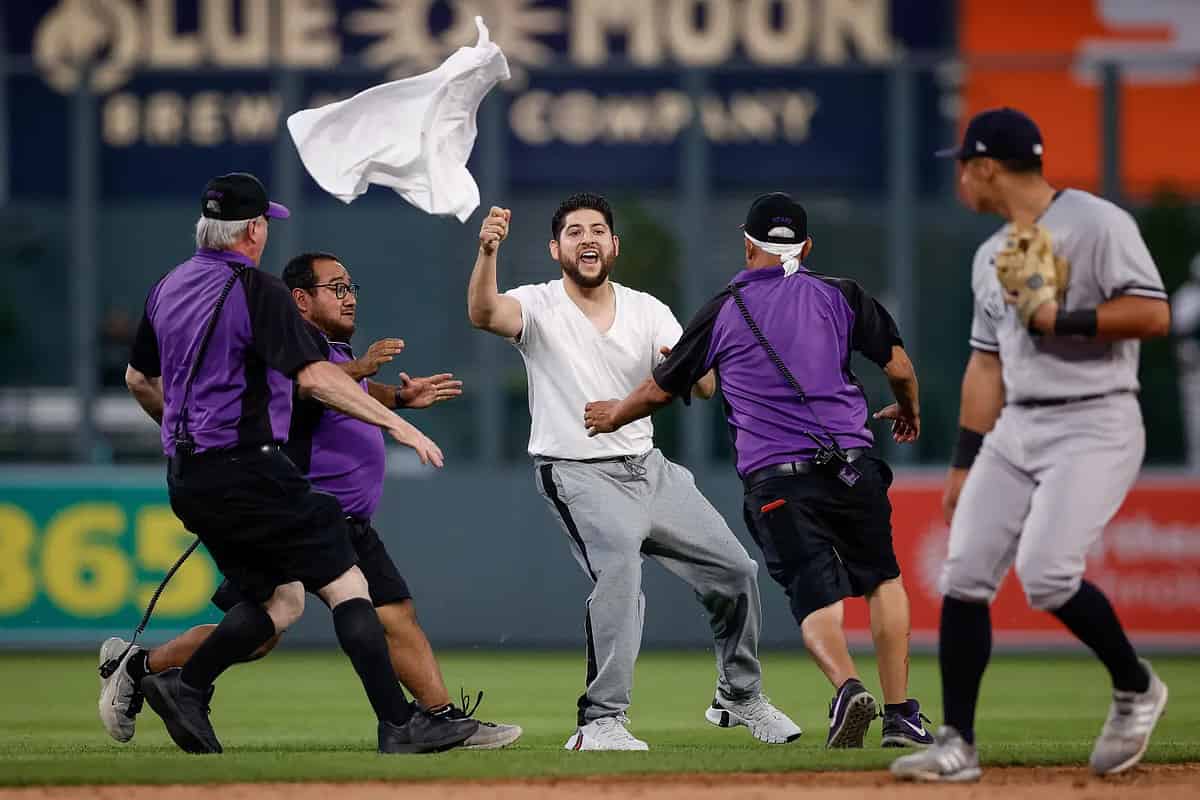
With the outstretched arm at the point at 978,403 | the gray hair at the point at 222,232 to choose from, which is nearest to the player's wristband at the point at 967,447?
the outstretched arm at the point at 978,403

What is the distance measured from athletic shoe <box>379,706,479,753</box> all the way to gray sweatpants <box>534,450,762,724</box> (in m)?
0.56

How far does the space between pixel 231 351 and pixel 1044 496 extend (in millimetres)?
2978

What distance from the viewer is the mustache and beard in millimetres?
7980

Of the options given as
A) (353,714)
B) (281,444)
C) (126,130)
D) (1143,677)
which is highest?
(126,130)

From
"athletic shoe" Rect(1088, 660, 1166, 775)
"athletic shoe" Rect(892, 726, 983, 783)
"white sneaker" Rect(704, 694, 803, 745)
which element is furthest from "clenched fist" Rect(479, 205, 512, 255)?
"athletic shoe" Rect(1088, 660, 1166, 775)

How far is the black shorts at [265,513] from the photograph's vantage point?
6.96m

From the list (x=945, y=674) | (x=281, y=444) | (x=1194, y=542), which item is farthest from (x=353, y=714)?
(x=1194, y=542)

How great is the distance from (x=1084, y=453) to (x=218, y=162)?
10725mm

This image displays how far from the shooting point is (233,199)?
7.17 m

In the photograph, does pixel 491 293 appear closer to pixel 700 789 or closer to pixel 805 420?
pixel 805 420

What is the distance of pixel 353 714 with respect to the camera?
31.0 feet

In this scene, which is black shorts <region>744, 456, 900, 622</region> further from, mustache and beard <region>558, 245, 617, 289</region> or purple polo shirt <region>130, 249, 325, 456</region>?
purple polo shirt <region>130, 249, 325, 456</region>

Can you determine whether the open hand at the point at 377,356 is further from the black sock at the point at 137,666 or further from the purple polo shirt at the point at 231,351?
the black sock at the point at 137,666

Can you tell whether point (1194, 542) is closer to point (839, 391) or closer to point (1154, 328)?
point (839, 391)
